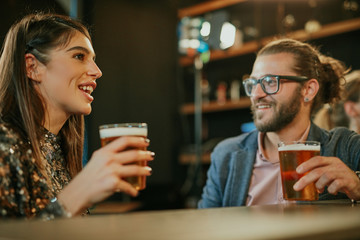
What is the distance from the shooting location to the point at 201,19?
16.9 ft

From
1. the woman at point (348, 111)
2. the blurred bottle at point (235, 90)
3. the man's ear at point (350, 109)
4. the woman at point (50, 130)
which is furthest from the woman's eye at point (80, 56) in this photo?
the blurred bottle at point (235, 90)

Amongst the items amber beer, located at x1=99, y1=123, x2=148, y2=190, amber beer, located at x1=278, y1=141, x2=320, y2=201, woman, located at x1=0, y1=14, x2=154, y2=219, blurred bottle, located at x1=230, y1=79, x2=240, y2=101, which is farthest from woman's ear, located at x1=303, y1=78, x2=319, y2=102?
blurred bottle, located at x1=230, y1=79, x2=240, y2=101

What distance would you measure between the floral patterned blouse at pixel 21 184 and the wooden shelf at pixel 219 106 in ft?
11.9

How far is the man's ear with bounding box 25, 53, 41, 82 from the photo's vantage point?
5.64ft

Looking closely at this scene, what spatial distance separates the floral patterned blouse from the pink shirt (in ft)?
3.47

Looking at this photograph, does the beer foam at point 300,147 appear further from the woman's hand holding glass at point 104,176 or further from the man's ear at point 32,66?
the man's ear at point 32,66

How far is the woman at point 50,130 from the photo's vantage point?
114 cm

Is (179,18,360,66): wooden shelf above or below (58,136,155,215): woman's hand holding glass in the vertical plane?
above

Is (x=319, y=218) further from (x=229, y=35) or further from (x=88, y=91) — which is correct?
(x=229, y=35)

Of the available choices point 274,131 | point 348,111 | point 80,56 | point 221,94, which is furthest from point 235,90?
point 80,56

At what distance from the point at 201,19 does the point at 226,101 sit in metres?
1.01

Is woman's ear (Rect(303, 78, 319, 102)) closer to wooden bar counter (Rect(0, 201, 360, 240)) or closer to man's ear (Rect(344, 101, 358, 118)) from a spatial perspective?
man's ear (Rect(344, 101, 358, 118))

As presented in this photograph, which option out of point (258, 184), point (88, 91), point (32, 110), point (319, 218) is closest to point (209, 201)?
point (258, 184)

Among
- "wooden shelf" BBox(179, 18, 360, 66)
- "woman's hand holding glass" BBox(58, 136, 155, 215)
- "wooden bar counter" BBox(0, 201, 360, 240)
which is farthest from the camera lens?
"wooden shelf" BBox(179, 18, 360, 66)
